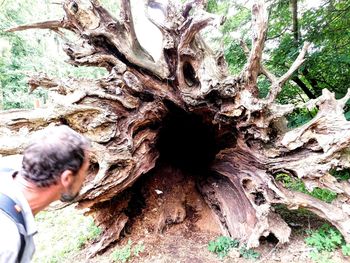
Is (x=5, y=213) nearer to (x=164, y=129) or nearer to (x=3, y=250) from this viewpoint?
(x=3, y=250)

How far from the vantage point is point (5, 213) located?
1125 millimetres

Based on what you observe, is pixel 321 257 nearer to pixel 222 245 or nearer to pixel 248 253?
pixel 248 253

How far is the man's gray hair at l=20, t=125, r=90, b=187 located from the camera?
4.25 ft

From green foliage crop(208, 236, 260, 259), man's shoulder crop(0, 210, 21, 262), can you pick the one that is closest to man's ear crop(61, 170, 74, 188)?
man's shoulder crop(0, 210, 21, 262)

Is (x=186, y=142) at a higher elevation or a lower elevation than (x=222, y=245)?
higher

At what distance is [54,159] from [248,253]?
2890 millimetres

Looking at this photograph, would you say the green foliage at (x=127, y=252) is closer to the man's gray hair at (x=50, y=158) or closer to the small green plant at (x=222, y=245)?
the small green plant at (x=222, y=245)

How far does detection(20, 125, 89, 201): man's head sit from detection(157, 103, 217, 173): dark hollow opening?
9.15 ft

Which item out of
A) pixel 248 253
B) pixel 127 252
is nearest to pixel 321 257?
pixel 248 253

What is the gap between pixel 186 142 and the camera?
16.5 ft

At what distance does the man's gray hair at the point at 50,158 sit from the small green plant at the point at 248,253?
275 cm

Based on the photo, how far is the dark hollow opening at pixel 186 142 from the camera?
4332 millimetres

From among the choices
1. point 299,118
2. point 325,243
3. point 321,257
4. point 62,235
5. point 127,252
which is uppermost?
point 299,118

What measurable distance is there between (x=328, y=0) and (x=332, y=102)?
2.92m
